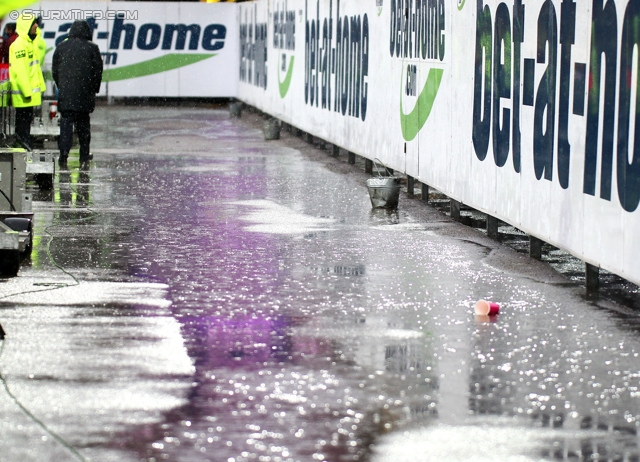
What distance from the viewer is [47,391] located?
6.77m

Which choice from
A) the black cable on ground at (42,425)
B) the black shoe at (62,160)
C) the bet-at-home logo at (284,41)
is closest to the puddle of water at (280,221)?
the black shoe at (62,160)

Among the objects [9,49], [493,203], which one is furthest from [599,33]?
[9,49]

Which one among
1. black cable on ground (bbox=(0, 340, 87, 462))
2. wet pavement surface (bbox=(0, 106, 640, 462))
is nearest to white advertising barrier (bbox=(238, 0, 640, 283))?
wet pavement surface (bbox=(0, 106, 640, 462))

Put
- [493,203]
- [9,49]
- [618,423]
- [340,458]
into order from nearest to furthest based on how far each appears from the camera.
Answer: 1. [340,458]
2. [618,423]
3. [493,203]
4. [9,49]

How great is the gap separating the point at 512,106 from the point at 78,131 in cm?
1026

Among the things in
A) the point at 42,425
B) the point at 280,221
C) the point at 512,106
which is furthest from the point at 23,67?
the point at 42,425

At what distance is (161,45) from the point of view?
39.1 m

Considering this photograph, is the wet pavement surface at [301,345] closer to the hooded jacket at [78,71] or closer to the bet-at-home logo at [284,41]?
the hooded jacket at [78,71]

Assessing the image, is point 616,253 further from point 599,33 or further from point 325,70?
point 325,70

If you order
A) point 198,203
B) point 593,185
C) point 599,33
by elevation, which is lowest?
point 198,203

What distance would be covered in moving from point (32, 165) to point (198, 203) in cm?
236

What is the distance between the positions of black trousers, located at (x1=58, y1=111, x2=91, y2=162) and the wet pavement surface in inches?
243

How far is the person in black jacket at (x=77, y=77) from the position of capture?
20.5 metres

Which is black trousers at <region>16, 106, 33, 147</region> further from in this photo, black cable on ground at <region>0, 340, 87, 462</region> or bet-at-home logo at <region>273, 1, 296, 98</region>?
black cable on ground at <region>0, 340, 87, 462</region>
